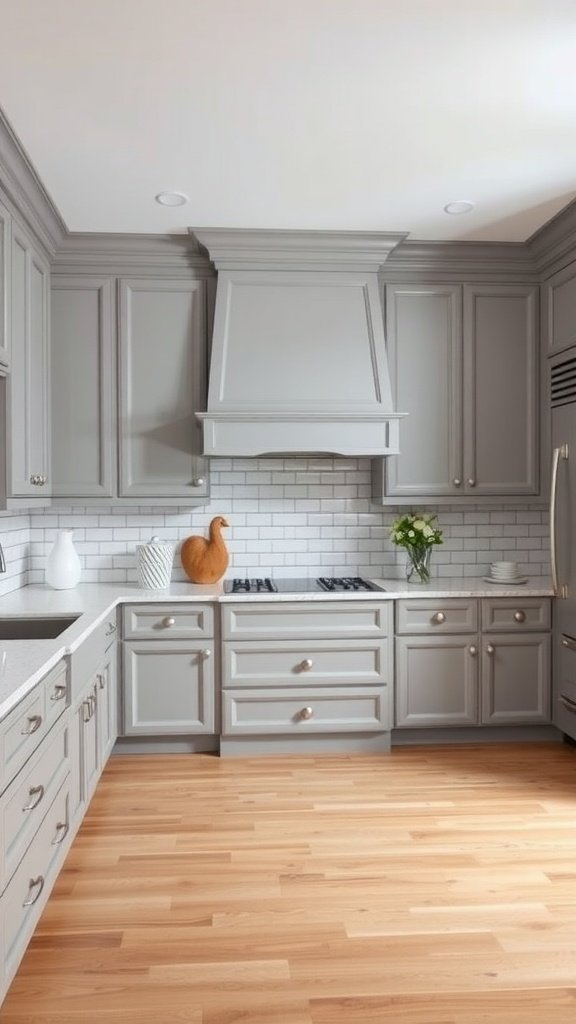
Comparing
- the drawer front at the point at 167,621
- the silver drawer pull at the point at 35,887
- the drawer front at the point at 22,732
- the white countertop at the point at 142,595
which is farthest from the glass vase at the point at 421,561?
the silver drawer pull at the point at 35,887

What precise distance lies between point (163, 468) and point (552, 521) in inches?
78.6

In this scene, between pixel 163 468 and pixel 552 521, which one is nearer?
pixel 552 521

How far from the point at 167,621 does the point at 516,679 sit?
185 cm

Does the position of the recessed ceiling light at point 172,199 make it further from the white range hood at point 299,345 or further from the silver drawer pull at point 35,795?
the silver drawer pull at point 35,795

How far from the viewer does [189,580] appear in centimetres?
389

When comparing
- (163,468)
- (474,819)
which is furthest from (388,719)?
(163,468)

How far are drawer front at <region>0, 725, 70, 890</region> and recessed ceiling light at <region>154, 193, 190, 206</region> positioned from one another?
2.29m

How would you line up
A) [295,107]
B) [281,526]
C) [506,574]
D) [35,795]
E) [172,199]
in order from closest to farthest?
[35,795] < [295,107] < [172,199] < [506,574] < [281,526]

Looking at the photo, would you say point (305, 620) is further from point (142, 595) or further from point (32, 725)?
point (32, 725)

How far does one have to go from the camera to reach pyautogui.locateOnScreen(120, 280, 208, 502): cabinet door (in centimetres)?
367

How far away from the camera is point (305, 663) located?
3525 mm

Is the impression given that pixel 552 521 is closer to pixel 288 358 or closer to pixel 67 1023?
pixel 288 358

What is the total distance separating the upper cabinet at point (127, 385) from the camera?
3.65 metres

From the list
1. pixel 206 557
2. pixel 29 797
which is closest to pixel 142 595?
pixel 206 557
